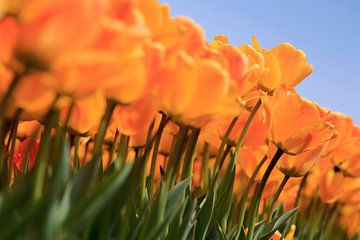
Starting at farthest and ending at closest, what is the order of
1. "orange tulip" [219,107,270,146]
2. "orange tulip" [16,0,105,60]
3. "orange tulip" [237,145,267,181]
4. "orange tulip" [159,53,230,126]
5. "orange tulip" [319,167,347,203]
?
"orange tulip" [319,167,347,203] → "orange tulip" [237,145,267,181] → "orange tulip" [219,107,270,146] → "orange tulip" [159,53,230,126] → "orange tulip" [16,0,105,60]

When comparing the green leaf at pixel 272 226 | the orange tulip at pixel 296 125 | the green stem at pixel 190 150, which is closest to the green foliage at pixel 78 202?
the green stem at pixel 190 150

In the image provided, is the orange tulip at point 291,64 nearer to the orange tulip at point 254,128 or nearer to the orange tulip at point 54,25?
the orange tulip at point 254,128

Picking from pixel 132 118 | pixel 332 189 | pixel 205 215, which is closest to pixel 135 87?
pixel 132 118

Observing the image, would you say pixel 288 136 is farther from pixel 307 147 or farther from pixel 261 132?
pixel 261 132

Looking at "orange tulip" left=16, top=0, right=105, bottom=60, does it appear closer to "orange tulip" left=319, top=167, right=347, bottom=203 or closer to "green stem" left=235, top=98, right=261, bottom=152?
"green stem" left=235, top=98, right=261, bottom=152

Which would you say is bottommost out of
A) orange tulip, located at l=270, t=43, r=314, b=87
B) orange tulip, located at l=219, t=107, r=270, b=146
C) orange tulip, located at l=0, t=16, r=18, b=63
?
orange tulip, located at l=0, t=16, r=18, b=63

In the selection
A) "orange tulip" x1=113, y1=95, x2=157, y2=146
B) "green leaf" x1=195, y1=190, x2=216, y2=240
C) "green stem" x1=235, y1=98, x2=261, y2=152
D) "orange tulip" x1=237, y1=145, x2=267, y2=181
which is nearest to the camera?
"orange tulip" x1=113, y1=95, x2=157, y2=146

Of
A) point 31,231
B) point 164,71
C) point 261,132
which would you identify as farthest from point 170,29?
point 261,132

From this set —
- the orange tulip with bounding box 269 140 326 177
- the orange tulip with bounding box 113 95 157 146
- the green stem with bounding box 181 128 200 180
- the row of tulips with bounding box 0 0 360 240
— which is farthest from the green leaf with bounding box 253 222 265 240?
the orange tulip with bounding box 113 95 157 146

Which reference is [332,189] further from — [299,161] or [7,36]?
[7,36]
